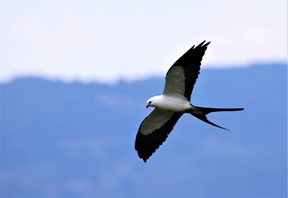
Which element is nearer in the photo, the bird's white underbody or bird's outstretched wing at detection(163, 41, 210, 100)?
bird's outstretched wing at detection(163, 41, 210, 100)

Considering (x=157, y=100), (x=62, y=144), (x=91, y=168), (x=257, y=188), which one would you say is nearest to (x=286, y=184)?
(x=257, y=188)

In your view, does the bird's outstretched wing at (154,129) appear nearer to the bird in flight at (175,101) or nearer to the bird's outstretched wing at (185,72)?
the bird in flight at (175,101)

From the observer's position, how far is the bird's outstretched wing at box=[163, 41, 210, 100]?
53.8 feet

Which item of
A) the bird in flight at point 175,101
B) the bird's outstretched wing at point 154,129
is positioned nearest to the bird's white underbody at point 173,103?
the bird in flight at point 175,101

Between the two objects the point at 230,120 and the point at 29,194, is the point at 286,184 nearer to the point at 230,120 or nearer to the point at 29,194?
the point at 230,120

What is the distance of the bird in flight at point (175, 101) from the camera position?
16.4 meters

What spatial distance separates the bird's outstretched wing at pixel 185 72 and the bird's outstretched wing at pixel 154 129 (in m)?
0.73

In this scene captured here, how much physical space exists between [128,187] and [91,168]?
14.9 meters

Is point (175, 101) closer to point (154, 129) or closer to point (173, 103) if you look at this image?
point (173, 103)

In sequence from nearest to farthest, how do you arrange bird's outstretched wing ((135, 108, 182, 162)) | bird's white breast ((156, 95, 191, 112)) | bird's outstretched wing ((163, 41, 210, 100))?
bird's outstretched wing ((163, 41, 210, 100)) → bird's white breast ((156, 95, 191, 112)) → bird's outstretched wing ((135, 108, 182, 162))

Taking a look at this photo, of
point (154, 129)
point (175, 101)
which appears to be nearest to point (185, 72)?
point (175, 101)

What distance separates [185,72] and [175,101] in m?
0.56

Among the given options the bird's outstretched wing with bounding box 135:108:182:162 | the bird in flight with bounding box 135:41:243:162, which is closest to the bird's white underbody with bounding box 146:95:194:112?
the bird in flight with bounding box 135:41:243:162

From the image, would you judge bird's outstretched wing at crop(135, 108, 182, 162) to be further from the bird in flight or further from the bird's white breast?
the bird's white breast
